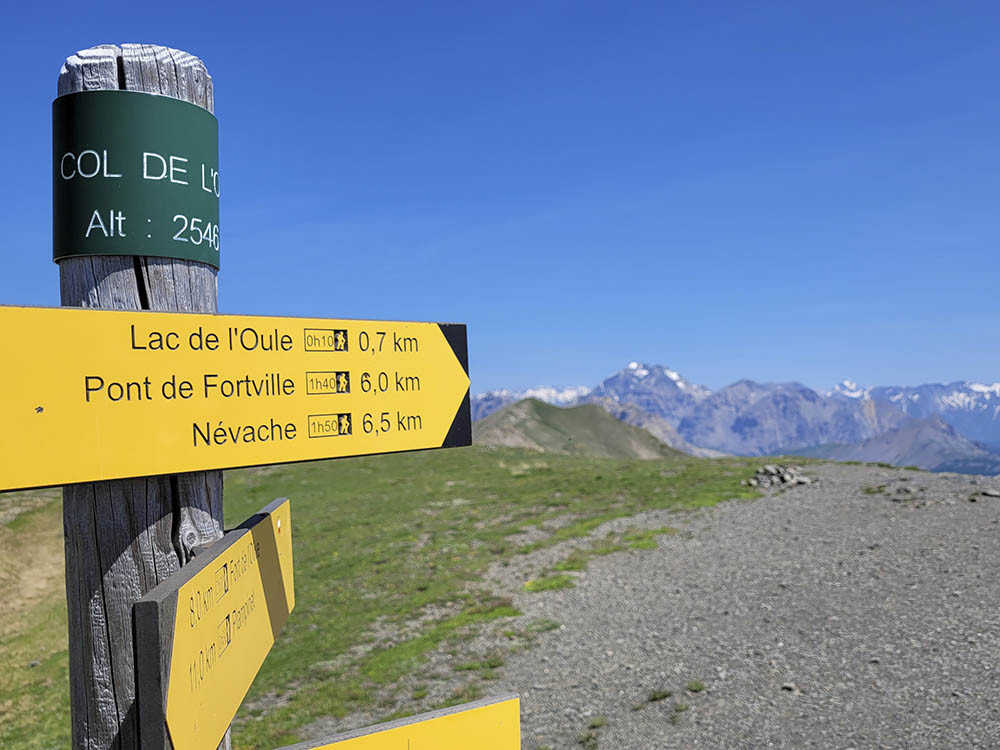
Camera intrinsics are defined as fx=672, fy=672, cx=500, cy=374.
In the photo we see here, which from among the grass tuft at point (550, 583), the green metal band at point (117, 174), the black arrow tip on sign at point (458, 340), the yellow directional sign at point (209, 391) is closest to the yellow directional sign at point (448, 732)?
the yellow directional sign at point (209, 391)

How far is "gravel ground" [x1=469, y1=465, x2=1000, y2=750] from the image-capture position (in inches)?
296

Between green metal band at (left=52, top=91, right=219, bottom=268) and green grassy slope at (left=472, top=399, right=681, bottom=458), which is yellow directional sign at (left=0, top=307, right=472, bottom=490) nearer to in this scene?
green metal band at (left=52, top=91, right=219, bottom=268)

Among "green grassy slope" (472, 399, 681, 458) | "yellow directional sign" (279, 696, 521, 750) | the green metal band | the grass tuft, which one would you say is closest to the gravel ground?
the grass tuft

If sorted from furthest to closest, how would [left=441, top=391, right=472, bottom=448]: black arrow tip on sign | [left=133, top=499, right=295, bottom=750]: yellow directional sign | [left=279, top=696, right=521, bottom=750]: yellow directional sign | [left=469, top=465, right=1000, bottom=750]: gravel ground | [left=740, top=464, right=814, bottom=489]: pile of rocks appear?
[left=740, top=464, right=814, bottom=489]: pile of rocks < [left=469, top=465, right=1000, bottom=750]: gravel ground < [left=441, top=391, right=472, bottom=448]: black arrow tip on sign < [left=279, top=696, right=521, bottom=750]: yellow directional sign < [left=133, top=499, right=295, bottom=750]: yellow directional sign

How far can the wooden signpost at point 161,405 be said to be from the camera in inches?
83.4

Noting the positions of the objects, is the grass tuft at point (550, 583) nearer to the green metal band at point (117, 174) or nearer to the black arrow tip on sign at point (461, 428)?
the black arrow tip on sign at point (461, 428)

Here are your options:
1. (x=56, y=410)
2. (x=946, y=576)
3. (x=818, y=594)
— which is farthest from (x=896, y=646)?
(x=56, y=410)

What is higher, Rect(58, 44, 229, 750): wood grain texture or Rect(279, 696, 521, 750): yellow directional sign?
Rect(58, 44, 229, 750): wood grain texture

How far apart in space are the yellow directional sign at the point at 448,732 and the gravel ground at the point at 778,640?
5299 mm

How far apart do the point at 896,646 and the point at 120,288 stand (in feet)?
34.6

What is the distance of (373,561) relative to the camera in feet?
58.7

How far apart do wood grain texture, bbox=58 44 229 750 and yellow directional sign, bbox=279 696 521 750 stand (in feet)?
2.44

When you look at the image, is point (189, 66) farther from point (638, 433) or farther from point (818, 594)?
point (638, 433)

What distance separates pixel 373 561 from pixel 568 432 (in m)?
83.7
